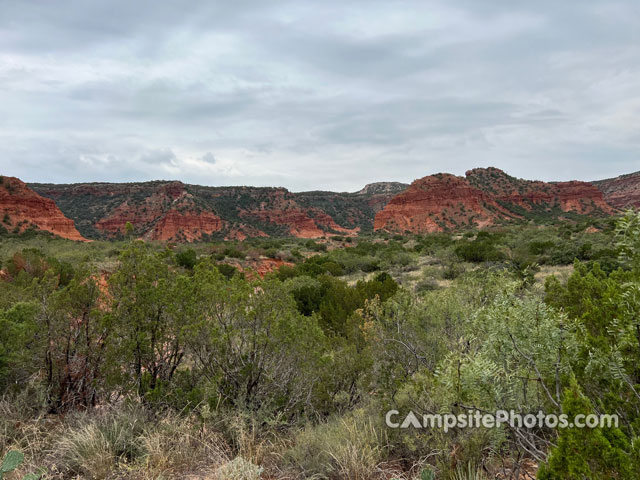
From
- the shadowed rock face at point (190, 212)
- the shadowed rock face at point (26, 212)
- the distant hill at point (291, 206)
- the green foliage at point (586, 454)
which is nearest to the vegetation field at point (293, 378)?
the green foliage at point (586, 454)

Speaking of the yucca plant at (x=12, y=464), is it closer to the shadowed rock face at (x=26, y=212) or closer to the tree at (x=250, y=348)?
the tree at (x=250, y=348)

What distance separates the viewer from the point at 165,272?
4879 millimetres

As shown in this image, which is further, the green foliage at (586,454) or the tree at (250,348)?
the tree at (250,348)

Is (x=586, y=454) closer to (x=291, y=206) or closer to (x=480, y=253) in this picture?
(x=480, y=253)

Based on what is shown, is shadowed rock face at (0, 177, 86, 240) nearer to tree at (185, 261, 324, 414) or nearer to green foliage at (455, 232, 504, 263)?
green foliage at (455, 232, 504, 263)

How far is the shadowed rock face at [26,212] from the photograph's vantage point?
45438mm

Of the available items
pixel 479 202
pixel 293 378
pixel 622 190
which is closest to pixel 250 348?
pixel 293 378

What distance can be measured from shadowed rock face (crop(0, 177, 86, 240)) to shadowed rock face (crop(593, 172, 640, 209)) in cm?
10111

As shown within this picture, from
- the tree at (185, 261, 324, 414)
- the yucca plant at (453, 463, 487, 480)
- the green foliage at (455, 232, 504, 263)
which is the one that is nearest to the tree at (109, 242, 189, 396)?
the tree at (185, 261, 324, 414)

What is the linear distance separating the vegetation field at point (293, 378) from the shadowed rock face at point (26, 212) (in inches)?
2030

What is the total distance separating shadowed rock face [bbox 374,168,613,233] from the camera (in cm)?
6762

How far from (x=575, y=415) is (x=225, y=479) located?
249 centimetres

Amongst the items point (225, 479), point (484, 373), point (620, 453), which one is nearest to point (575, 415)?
point (620, 453)

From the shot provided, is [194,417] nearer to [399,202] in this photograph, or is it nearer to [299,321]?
[299,321]
